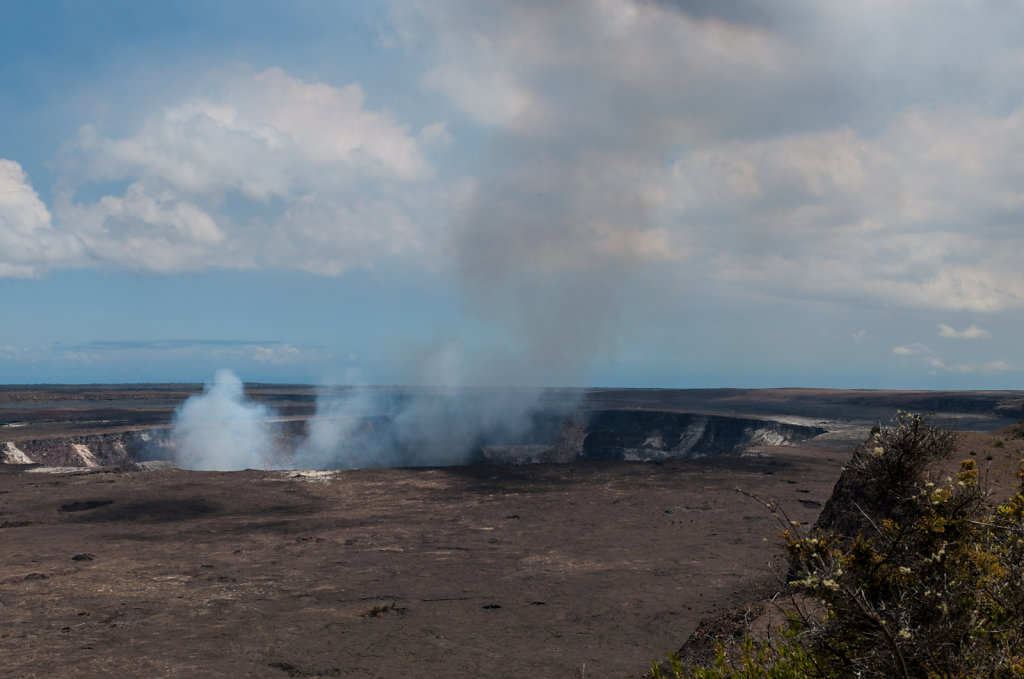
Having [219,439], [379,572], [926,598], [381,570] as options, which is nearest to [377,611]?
[379,572]

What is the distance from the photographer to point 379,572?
15.7 m

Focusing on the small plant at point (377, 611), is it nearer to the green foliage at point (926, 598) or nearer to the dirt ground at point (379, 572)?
the dirt ground at point (379, 572)

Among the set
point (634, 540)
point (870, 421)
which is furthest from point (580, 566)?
point (870, 421)

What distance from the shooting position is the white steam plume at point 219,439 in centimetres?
4762

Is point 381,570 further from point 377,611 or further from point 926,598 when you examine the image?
point 926,598

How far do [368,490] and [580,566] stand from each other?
1388 cm

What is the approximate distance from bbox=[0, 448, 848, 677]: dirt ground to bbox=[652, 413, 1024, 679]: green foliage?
147 centimetres

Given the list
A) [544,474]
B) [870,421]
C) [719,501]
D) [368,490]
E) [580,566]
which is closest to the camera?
[580,566]

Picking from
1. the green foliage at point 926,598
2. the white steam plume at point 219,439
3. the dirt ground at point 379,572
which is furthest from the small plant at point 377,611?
the white steam plume at point 219,439

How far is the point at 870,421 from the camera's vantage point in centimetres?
5209

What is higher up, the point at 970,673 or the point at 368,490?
the point at 970,673

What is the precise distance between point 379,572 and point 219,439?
3865 cm

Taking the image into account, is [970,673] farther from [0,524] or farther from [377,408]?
[377,408]

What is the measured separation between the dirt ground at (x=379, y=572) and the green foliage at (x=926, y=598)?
1.47 meters
